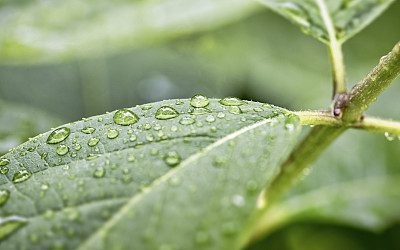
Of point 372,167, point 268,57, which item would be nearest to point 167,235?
point 372,167

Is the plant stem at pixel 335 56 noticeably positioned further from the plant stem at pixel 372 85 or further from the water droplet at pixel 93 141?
the water droplet at pixel 93 141

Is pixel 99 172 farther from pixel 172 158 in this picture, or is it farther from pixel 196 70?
pixel 196 70

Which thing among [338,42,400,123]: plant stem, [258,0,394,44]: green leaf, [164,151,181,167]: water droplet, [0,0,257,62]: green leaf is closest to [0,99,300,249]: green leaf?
[164,151,181,167]: water droplet

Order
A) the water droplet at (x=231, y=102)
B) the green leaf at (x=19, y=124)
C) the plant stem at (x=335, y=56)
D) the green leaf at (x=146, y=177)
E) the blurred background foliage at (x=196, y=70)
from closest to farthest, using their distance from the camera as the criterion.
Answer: the green leaf at (x=146, y=177), the water droplet at (x=231, y=102), the plant stem at (x=335, y=56), the green leaf at (x=19, y=124), the blurred background foliage at (x=196, y=70)

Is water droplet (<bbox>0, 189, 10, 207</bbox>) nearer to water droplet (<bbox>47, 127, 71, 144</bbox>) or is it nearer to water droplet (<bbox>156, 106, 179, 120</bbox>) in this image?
water droplet (<bbox>47, 127, 71, 144</bbox>)

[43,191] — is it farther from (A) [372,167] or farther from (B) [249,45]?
(B) [249,45]

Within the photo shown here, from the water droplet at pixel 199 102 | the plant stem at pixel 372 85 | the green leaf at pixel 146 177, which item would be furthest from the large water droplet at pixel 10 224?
the plant stem at pixel 372 85

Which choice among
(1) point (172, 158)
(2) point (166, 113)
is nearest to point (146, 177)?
(1) point (172, 158)
